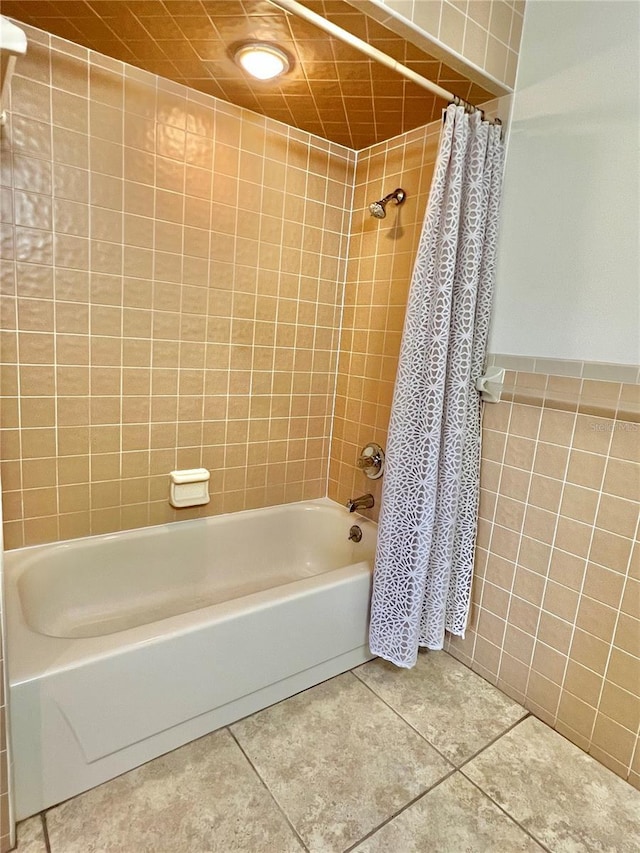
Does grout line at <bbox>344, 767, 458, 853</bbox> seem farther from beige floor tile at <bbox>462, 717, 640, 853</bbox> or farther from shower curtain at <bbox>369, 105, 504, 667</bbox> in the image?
shower curtain at <bbox>369, 105, 504, 667</bbox>

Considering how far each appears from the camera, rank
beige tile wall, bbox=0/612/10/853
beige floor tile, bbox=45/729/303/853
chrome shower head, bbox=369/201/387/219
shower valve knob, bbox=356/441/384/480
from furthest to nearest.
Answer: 1. shower valve knob, bbox=356/441/384/480
2. chrome shower head, bbox=369/201/387/219
3. beige floor tile, bbox=45/729/303/853
4. beige tile wall, bbox=0/612/10/853

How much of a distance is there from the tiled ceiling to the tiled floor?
2.17 m

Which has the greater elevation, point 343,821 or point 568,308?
point 568,308

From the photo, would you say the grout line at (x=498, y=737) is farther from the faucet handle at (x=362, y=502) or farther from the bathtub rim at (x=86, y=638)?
the faucet handle at (x=362, y=502)

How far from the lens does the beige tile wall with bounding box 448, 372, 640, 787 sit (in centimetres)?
138

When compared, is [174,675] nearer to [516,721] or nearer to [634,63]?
[516,721]

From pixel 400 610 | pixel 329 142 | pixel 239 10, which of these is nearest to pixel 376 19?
pixel 239 10

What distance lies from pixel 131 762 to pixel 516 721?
4.18 feet

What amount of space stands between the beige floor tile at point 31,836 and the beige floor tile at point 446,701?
1.06 metres

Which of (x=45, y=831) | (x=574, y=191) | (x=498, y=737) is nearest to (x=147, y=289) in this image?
(x=574, y=191)

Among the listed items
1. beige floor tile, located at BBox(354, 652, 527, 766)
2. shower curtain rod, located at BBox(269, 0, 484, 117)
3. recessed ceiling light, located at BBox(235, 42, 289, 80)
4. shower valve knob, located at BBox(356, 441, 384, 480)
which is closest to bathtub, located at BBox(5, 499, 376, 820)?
beige floor tile, located at BBox(354, 652, 527, 766)

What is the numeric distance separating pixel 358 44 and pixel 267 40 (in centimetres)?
33

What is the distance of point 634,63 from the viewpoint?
1.30 metres

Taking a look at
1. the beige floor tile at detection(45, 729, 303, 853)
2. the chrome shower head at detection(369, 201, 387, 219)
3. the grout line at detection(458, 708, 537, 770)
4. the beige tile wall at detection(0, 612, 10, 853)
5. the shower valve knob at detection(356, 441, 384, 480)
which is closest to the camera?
the beige tile wall at detection(0, 612, 10, 853)
